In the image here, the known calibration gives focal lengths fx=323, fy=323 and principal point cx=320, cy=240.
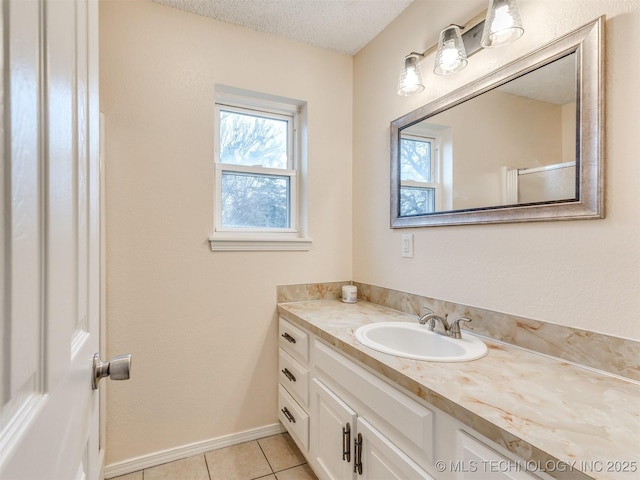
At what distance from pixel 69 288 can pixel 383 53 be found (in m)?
2.00

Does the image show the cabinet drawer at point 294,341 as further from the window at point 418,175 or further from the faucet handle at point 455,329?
the window at point 418,175

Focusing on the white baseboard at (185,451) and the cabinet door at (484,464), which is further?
→ the white baseboard at (185,451)

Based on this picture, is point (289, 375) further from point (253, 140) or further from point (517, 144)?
point (517, 144)

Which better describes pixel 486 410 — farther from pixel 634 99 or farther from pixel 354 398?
pixel 634 99

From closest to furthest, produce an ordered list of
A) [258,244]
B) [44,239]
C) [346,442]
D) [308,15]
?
[44,239], [346,442], [308,15], [258,244]

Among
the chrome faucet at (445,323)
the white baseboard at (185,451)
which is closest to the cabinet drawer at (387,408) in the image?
the chrome faucet at (445,323)

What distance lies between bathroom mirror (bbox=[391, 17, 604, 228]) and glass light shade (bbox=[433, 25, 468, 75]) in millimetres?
109

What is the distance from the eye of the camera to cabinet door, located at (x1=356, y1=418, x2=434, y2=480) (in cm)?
94

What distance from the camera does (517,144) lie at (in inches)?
48.1

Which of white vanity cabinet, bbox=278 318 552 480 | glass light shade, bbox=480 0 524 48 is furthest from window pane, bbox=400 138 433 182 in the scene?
white vanity cabinet, bbox=278 318 552 480

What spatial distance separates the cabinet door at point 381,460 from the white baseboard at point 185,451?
0.96 meters

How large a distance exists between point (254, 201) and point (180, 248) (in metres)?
0.53

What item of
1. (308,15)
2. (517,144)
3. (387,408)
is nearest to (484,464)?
(387,408)

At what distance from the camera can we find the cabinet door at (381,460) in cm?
94
